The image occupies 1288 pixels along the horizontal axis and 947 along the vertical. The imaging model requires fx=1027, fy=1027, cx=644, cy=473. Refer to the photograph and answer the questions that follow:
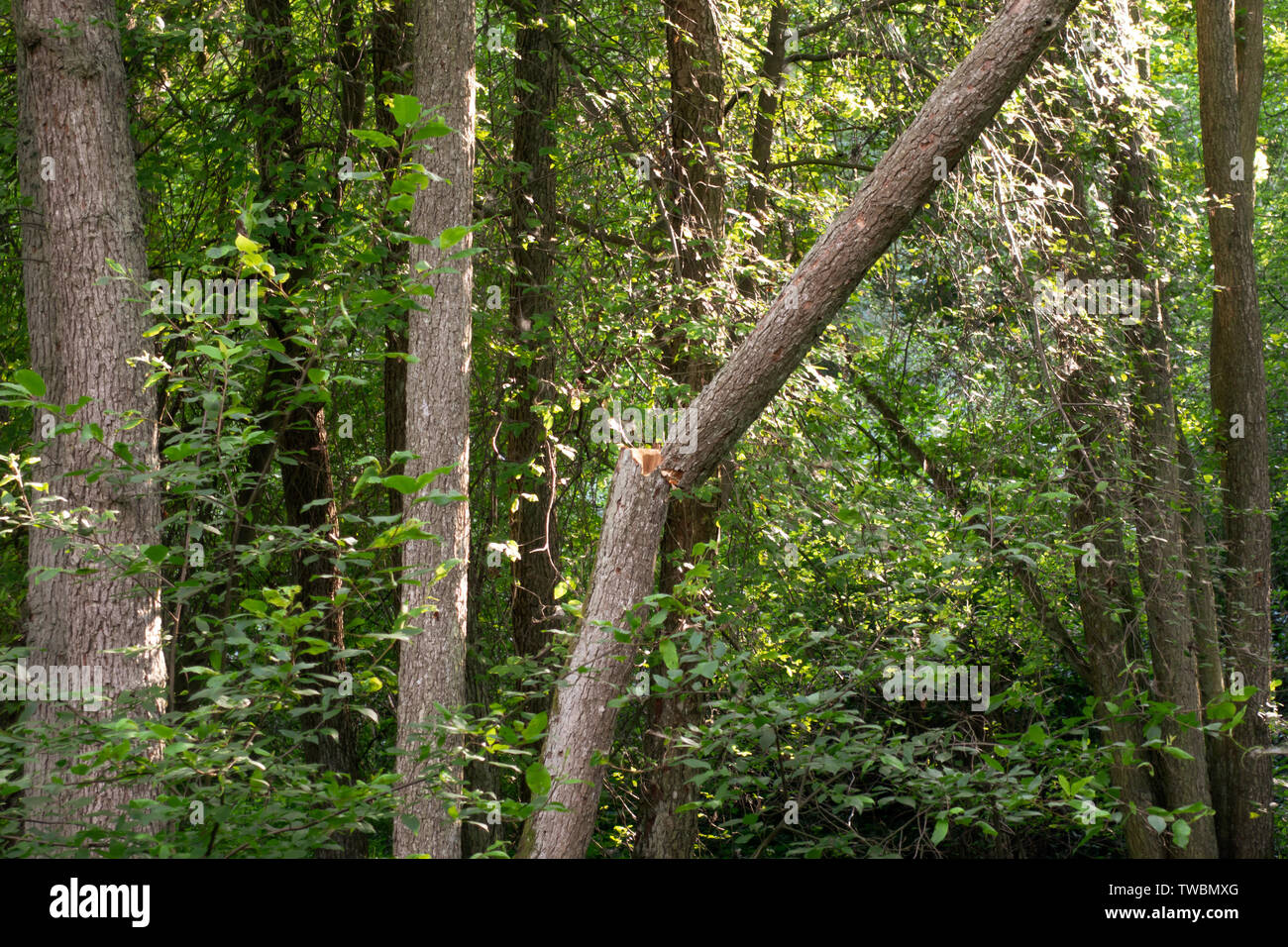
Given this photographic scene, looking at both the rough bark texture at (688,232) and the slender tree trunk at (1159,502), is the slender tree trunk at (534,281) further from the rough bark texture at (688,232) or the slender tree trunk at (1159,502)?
the slender tree trunk at (1159,502)

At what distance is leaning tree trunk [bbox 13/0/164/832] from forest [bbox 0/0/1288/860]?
0.02 meters

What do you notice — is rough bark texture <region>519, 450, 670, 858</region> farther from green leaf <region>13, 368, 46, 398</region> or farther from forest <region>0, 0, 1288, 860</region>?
green leaf <region>13, 368, 46, 398</region>

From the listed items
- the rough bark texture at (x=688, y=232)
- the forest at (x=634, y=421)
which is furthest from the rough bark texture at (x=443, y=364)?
the rough bark texture at (x=688, y=232)

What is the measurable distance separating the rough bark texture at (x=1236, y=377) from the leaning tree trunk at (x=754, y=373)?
4.70m

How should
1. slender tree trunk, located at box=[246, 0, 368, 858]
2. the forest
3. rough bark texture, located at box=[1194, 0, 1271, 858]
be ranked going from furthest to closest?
rough bark texture, located at box=[1194, 0, 1271, 858] → slender tree trunk, located at box=[246, 0, 368, 858] → the forest

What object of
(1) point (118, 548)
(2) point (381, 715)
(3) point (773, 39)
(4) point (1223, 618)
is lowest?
(2) point (381, 715)

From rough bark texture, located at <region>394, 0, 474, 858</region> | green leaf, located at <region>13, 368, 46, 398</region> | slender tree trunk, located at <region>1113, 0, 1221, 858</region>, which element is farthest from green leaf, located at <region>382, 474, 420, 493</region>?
slender tree trunk, located at <region>1113, 0, 1221, 858</region>

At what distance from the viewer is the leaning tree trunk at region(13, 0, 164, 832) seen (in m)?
4.33

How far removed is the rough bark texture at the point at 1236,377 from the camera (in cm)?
811

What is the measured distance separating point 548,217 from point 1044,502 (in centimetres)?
378

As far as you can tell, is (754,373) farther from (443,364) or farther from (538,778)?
(538,778)
